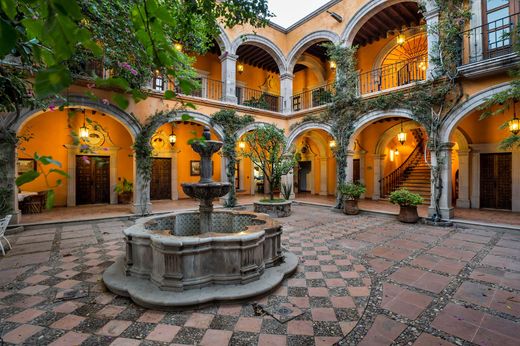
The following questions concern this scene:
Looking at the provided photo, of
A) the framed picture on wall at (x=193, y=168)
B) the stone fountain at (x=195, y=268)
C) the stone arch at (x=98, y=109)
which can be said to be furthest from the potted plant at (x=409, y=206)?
the framed picture on wall at (x=193, y=168)

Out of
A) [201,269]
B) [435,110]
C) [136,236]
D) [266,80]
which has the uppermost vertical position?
[266,80]

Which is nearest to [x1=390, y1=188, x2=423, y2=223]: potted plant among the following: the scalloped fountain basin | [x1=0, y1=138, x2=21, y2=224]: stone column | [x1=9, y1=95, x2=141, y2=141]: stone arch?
the scalloped fountain basin

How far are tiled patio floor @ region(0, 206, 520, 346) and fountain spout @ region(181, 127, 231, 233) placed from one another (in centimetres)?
174

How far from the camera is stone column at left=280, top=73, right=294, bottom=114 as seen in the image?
12578 millimetres

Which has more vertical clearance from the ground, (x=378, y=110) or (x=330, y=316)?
(x=378, y=110)

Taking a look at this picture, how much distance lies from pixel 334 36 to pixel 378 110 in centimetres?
401

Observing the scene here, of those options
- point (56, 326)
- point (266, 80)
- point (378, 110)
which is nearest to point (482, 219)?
point (378, 110)

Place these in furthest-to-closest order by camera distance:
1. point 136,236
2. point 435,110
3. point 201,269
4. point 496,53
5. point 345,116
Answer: point 345,116 < point 435,110 < point 496,53 < point 136,236 < point 201,269

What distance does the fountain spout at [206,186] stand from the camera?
13.6ft

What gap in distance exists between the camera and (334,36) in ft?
34.8

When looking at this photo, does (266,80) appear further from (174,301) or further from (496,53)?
(174,301)

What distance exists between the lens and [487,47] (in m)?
7.27

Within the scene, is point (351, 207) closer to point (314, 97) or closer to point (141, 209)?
point (314, 97)

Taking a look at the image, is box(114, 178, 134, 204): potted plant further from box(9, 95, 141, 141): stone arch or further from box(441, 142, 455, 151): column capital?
box(441, 142, 455, 151): column capital
